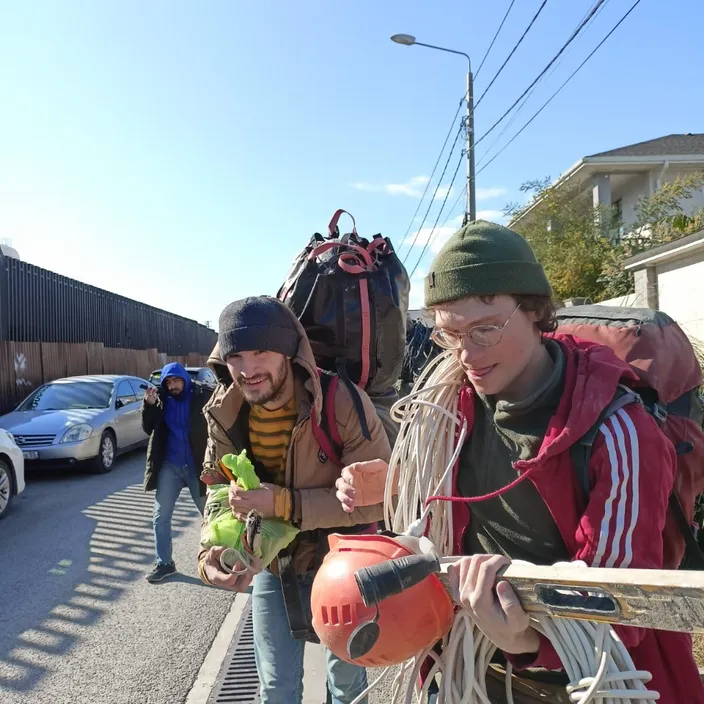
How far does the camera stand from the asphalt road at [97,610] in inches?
141

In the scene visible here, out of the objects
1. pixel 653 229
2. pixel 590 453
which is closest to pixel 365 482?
pixel 590 453

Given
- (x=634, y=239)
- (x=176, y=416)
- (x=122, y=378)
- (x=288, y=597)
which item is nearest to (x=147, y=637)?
(x=176, y=416)

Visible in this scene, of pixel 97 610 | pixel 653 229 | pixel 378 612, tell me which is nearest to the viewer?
pixel 378 612

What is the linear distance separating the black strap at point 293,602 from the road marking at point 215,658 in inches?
58.0

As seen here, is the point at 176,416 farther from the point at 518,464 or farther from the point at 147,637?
the point at 518,464

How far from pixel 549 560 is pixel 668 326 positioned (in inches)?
27.5

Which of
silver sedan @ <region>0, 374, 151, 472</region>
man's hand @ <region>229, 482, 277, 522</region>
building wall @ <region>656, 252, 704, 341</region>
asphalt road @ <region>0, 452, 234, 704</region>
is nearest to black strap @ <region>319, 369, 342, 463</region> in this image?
man's hand @ <region>229, 482, 277, 522</region>

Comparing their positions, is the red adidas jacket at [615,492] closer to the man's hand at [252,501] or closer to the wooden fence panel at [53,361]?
the man's hand at [252,501]

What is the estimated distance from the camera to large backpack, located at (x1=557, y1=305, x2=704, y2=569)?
4.46ft

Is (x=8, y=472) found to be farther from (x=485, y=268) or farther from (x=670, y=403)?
(x=670, y=403)

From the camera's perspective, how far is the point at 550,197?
1510cm

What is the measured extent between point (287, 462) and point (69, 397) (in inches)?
381

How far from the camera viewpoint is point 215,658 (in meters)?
3.84

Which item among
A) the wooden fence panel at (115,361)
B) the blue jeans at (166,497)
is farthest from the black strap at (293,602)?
the wooden fence panel at (115,361)
